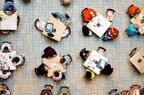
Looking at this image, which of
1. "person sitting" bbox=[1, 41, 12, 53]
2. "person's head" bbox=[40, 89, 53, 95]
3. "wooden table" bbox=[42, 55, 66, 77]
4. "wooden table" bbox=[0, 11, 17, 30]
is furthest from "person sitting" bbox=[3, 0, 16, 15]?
"person's head" bbox=[40, 89, 53, 95]

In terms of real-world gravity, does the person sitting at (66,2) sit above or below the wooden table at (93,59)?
above

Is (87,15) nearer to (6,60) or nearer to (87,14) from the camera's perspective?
(87,14)

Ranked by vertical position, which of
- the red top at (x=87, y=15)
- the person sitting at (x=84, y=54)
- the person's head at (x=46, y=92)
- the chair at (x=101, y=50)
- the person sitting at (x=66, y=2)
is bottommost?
the person's head at (x=46, y=92)

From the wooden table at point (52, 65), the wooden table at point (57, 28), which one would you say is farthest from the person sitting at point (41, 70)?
the wooden table at point (57, 28)

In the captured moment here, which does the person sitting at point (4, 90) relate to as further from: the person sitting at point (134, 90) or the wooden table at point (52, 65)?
the person sitting at point (134, 90)

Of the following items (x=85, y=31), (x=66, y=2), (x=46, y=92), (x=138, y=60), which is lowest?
(x=46, y=92)

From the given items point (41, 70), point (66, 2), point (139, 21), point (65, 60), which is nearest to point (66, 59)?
point (65, 60)
